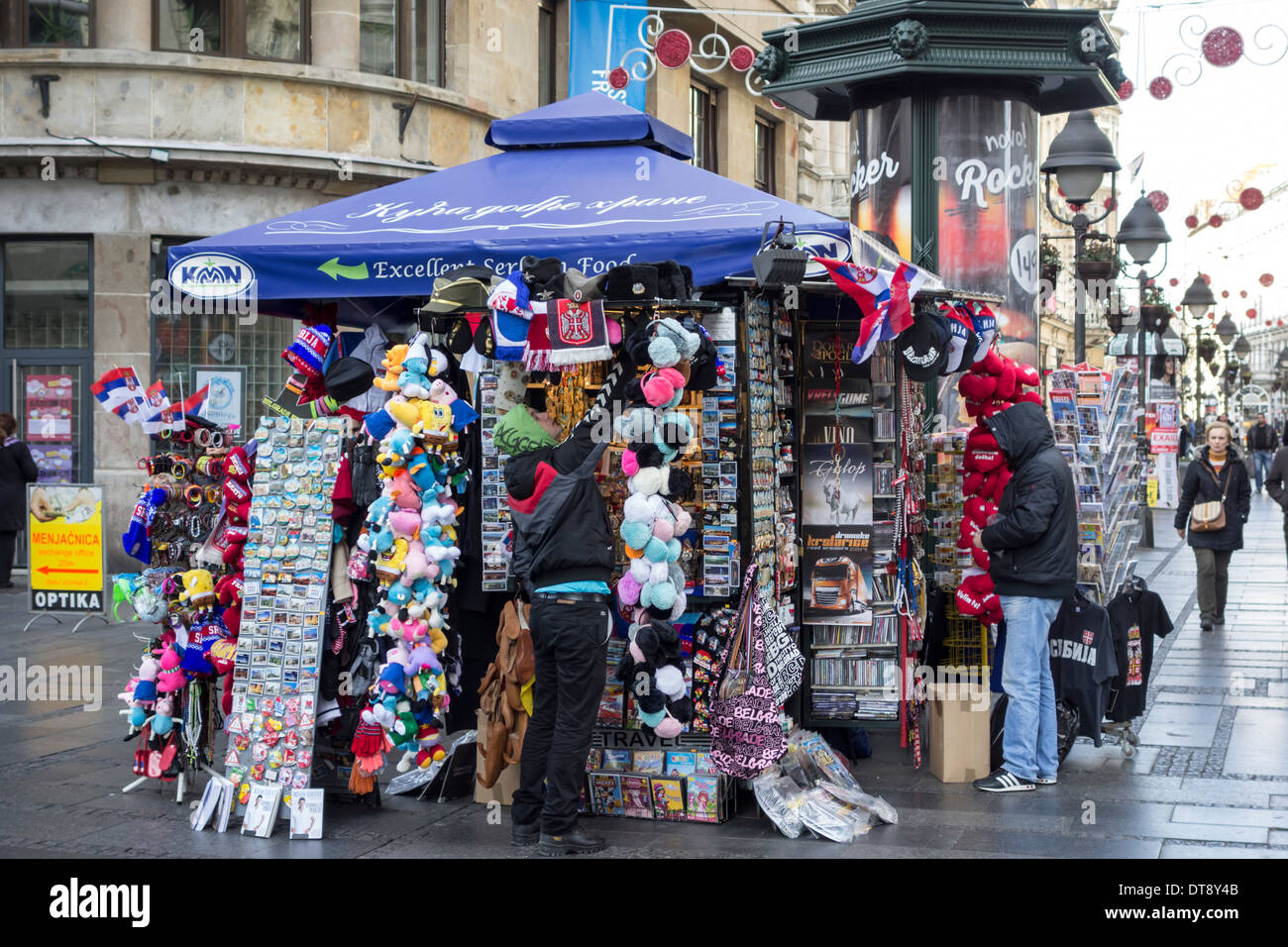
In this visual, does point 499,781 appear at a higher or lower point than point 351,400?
lower

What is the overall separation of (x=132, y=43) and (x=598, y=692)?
1311cm

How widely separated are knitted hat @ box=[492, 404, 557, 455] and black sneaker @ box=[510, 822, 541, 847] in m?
1.75

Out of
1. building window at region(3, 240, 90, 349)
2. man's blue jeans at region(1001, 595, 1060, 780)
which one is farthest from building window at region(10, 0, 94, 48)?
man's blue jeans at region(1001, 595, 1060, 780)

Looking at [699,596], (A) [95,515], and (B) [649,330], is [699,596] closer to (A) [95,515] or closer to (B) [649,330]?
(B) [649,330]

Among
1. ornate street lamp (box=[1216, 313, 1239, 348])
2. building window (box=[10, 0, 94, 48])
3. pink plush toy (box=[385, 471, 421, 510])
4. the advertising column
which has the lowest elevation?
pink plush toy (box=[385, 471, 421, 510])

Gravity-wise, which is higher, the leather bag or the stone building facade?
the stone building facade

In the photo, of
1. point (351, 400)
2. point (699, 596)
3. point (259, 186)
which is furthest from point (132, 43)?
point (699, 596)

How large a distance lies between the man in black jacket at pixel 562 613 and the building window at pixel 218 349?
451 inches

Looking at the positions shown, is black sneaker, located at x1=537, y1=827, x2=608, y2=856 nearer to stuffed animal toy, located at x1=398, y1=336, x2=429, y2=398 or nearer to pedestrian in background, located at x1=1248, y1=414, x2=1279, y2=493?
stuffed animal toy, located at x1=398, y1=336, x2=429, y2=398

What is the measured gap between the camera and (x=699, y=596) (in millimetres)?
7270

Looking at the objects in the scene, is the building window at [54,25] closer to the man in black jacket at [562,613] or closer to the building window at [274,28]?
the building window at [274,28]

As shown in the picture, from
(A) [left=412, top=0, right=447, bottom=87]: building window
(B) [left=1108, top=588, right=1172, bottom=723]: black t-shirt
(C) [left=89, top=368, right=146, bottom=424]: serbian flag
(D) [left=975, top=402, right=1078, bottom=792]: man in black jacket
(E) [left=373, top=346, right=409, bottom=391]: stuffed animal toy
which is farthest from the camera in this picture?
(A) [left=412, top=0, right=447, bottom=87]: building window

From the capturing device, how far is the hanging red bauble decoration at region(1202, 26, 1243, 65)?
33.1 feet

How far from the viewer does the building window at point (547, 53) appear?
21812mm
